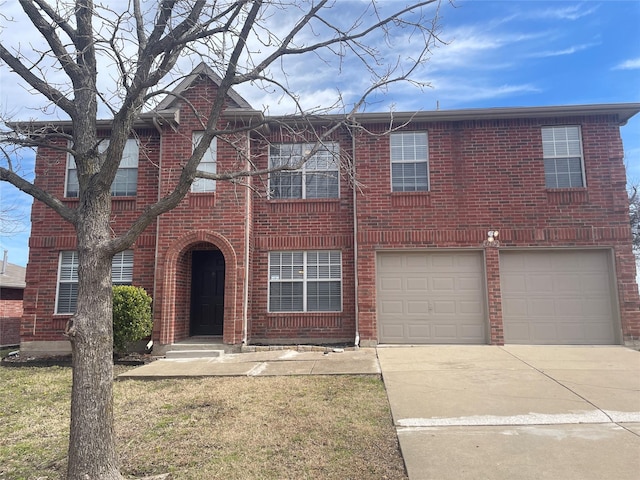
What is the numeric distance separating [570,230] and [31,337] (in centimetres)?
1373

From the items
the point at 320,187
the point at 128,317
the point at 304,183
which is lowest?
the point at 128,317

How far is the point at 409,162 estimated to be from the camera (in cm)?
1111

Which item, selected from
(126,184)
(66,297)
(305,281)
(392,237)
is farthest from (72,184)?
(392,237)

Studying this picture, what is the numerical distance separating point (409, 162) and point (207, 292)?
21.0 ft

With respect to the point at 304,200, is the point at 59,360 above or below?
below

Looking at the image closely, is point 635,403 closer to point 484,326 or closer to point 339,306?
point 484,326

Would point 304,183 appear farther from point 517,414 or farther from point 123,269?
point 517,414

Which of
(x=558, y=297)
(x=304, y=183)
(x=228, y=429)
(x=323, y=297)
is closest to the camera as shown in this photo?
(x=228, y=429)

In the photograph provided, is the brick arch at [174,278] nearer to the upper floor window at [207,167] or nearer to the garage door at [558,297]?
the upper floor window at [207,167]

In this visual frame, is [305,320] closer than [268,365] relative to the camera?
No

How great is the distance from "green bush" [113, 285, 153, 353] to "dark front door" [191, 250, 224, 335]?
5.60ft

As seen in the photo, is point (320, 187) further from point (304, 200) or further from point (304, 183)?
point (304, 200)

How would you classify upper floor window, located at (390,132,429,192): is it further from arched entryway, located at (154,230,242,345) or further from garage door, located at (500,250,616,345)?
arched entryway, located at (154,230,242,345)

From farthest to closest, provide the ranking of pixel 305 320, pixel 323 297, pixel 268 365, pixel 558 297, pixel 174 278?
pixel 323 297 < pixel 305 320 < pixel 174 278 < pixel 558 297 < pixel 268 365
